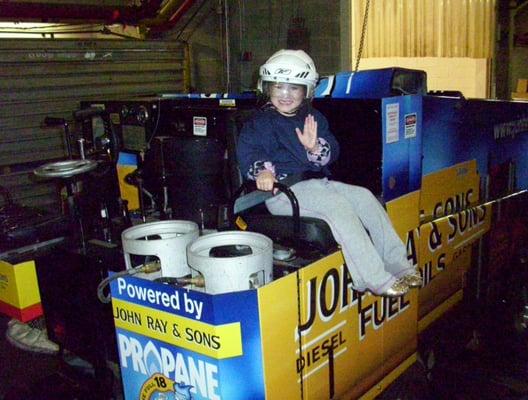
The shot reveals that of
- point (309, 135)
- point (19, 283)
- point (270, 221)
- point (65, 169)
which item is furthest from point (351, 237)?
point (19, 283)

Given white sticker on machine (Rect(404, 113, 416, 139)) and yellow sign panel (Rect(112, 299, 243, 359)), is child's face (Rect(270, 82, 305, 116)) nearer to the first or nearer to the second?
white sticker on machine (Rect(404, 113, 416, 139))

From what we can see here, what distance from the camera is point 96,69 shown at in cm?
729

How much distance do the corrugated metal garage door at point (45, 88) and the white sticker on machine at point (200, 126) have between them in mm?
3459

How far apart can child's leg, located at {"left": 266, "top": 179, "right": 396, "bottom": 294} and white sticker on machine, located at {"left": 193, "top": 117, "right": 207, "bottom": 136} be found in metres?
1.44

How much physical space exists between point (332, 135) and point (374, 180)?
34 cm

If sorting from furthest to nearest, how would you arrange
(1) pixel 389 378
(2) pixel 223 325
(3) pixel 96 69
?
(3) pixel 96 69 < (1) pixel 389 378 < (2) pixel 223 325

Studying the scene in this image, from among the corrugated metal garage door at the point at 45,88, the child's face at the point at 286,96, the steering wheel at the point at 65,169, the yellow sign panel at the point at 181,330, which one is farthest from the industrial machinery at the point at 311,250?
the corrugated metal garage door at the point at 45,88

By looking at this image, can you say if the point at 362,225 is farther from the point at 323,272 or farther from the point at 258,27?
the point at 258,27

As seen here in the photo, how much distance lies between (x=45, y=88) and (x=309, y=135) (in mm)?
5061

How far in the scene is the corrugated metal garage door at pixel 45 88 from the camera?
6.58m

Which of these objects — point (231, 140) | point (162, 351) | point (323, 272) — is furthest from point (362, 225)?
point (162, 351)

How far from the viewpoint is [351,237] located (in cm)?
263

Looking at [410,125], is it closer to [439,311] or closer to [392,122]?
[392,122]

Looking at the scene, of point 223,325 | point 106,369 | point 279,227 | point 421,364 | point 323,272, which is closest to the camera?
point 223,325
